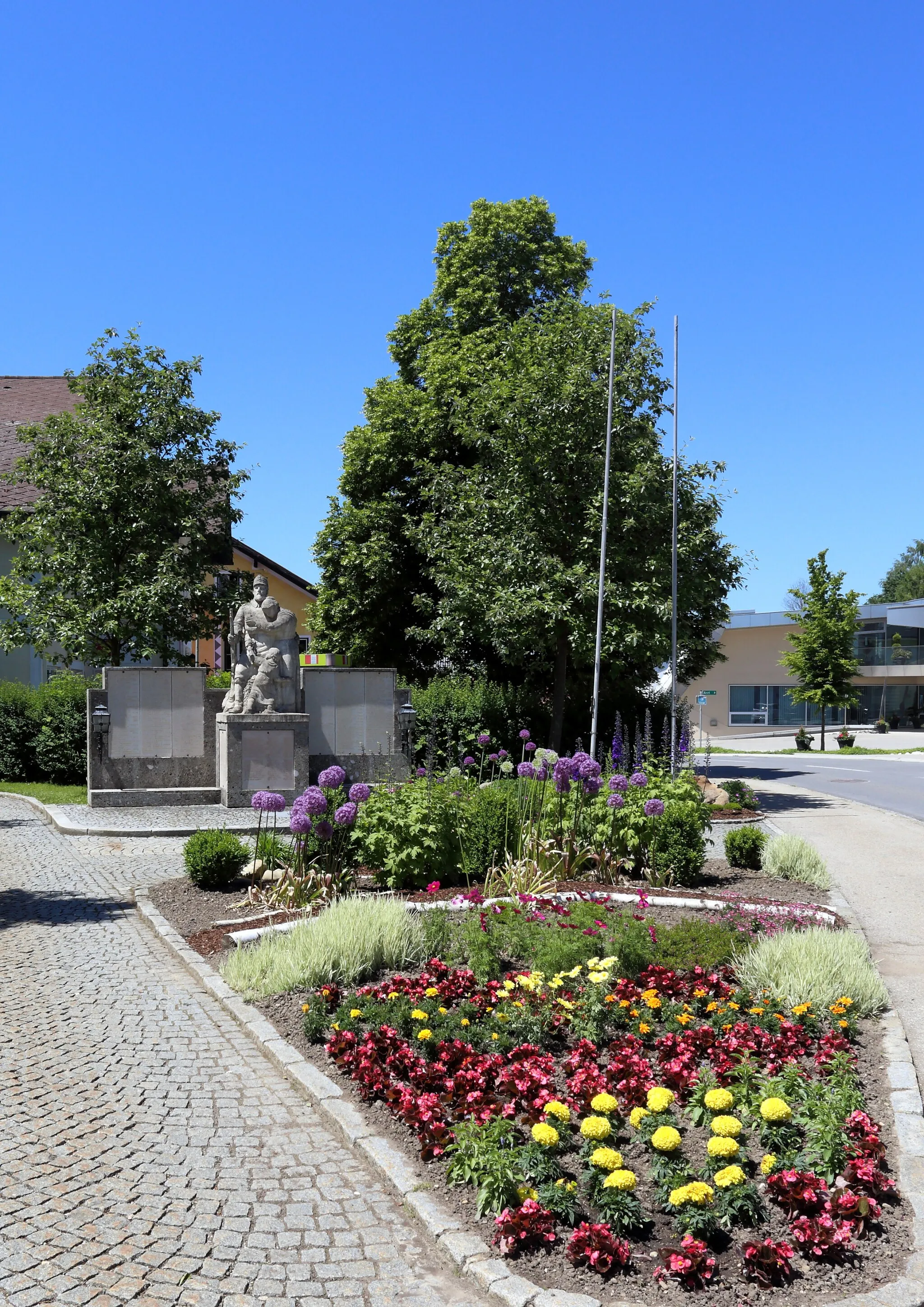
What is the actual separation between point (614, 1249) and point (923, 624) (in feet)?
217

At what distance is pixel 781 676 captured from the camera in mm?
60906

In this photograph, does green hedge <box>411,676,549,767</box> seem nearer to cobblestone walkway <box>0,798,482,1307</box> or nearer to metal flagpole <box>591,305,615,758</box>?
metal flagpole <box>591,305,615,758</box>

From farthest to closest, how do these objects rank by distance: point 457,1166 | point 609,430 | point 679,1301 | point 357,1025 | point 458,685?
point 458,685, point 609,430, point 357,1025, point 457,1166, point 679,1301

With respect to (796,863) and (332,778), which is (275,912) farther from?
(796,863)

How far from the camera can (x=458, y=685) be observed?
853 inches

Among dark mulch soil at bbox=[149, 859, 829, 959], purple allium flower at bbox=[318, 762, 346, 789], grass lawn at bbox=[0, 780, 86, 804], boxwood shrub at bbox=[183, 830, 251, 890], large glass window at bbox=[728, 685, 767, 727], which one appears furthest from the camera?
large glass window at bbox=[728, 685, 767, 727]

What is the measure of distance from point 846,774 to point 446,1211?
90.0ft

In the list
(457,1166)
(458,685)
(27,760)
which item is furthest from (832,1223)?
(27,760)

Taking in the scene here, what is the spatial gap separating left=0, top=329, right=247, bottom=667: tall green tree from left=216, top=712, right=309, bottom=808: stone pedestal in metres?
5.85

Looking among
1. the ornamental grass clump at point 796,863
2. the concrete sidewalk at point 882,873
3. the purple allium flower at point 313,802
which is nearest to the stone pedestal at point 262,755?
the concrete sidewalk at point 882,873

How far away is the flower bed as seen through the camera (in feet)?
12.9

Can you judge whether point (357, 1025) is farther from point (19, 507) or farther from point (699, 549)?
point (19, 507)

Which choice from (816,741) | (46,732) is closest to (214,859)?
(46,732)

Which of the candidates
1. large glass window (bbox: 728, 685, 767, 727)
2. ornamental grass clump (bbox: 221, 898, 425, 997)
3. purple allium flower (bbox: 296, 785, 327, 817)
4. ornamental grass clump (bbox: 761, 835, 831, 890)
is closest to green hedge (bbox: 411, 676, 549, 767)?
ornamental grass clump (bbox: 761, 835, 831, 890)
